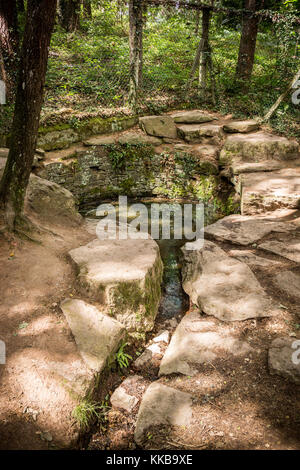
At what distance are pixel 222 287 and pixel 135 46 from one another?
721cm

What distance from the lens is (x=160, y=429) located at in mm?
1988

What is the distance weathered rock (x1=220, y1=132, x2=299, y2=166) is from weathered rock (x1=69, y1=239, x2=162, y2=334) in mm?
4382

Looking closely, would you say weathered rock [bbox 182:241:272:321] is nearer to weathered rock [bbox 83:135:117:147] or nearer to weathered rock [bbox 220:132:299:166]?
weathered rock [bbox 220:132:299:166]

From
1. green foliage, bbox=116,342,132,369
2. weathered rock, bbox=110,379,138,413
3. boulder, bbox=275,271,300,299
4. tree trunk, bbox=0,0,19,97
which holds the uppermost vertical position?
tree trunk, bbox=0,0,19,97

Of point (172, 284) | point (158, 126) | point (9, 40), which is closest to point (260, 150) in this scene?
point (158, 126)

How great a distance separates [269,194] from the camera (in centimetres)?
513

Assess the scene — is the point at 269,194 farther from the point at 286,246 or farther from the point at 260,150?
the point at 260,150

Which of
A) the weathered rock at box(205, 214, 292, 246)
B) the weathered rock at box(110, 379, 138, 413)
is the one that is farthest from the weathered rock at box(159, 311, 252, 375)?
the weathered rock at box(205, 214, 292, 246)

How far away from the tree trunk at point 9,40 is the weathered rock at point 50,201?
3945mm

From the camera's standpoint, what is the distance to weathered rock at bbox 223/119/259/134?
298 inches

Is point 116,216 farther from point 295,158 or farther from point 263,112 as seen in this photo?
point 263,112

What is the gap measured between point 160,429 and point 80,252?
2.23 m
